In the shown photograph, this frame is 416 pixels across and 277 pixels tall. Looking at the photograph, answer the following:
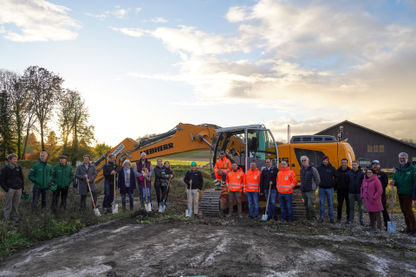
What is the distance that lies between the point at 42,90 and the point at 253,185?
3096 centimetres

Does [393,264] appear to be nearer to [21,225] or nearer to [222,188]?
[222,188]

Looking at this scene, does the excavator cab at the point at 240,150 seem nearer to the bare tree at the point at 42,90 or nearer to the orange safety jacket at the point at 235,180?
the orange safety jacket at the point at 235,180

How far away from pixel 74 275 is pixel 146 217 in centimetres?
439

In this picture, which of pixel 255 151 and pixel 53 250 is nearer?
pixel 53 250

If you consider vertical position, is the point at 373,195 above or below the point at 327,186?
below

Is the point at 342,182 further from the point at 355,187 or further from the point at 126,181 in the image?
the point at 126,181

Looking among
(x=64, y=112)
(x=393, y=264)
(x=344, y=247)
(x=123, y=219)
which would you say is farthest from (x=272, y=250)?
(x=64, y=112)

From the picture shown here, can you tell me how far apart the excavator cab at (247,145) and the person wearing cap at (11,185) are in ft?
19.0

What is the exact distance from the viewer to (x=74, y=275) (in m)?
5.02

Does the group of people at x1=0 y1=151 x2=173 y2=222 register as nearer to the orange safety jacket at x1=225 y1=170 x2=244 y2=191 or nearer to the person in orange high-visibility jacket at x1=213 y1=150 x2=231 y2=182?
the person in orange high-visibility jacket at x1=213 y1=150 x2=231 y2=182

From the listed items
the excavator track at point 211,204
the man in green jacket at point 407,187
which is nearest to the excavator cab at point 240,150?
the excavator track at point 211,204

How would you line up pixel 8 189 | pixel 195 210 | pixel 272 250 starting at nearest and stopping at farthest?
pixel 272 250, pixel 8 189, pixel 195 210

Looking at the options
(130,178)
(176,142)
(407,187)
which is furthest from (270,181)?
(130,178)

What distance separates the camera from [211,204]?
32.1 ft
